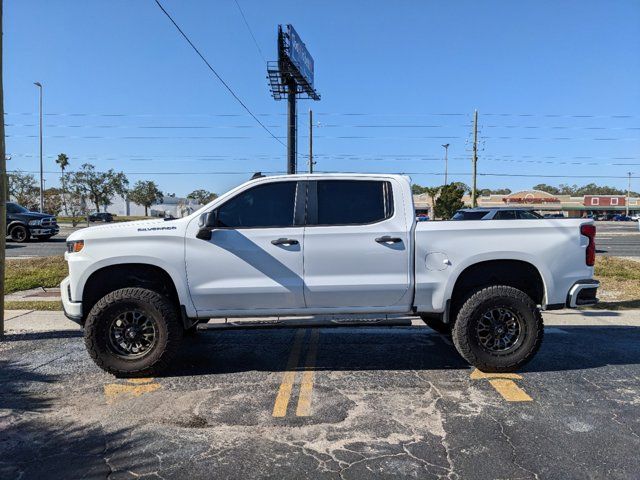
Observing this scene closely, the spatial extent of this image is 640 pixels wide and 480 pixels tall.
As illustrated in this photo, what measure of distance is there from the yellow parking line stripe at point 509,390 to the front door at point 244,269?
204cm

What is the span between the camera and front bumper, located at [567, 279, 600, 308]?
16.6 feet

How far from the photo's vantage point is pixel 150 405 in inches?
172

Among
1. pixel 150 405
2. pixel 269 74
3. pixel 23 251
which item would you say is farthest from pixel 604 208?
pixel 150 405

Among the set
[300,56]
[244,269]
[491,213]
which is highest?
[300,56]

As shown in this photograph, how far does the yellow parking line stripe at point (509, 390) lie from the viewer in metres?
4.47

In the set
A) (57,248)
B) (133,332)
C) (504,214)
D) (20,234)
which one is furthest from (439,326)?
(20,234)

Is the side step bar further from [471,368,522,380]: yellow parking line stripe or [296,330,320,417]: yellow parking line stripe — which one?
[471,368,522,380]: yellow parking line stripe

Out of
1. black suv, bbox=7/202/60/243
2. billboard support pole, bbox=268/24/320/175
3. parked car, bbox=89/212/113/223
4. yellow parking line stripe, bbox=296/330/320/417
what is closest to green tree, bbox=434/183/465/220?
billboard support pole, bbox=268/24/320/175

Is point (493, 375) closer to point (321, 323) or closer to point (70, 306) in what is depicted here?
point (321, 323)

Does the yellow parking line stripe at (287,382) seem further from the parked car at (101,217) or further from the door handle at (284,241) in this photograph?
the parked car at (101,217)

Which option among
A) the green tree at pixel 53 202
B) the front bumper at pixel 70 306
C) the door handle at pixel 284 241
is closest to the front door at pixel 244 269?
the door handle at pixel 284 241

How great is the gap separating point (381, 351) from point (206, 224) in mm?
2593

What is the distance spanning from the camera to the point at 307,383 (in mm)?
4867

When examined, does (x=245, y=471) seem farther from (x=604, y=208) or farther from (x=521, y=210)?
(x=604, y=208)
